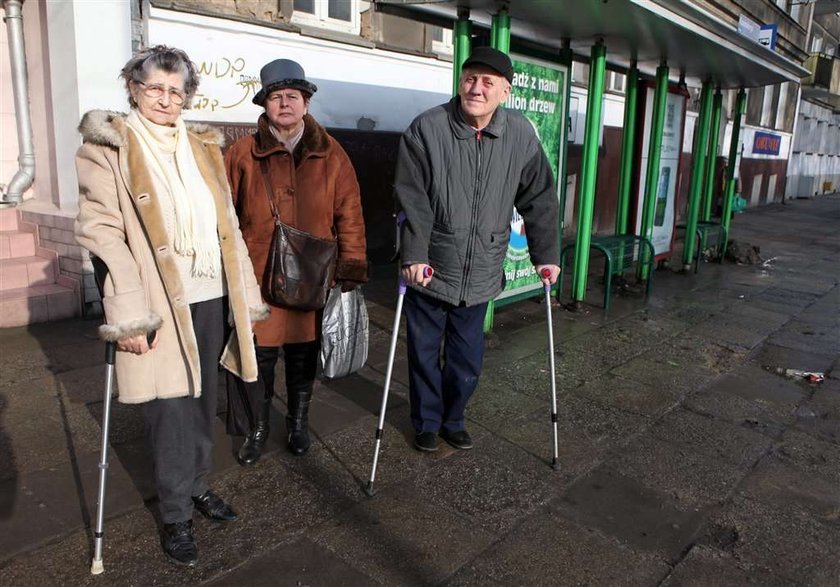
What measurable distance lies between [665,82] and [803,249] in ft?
22.1

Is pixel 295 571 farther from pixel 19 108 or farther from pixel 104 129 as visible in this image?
pixel 19 108

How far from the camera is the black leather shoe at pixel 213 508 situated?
288cm

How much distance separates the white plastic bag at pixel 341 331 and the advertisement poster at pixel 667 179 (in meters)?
5.31

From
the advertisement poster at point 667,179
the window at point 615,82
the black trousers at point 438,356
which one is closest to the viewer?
the black trousers at point 438,356

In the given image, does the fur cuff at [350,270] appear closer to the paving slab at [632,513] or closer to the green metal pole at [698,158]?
the paving slab at [632,513]

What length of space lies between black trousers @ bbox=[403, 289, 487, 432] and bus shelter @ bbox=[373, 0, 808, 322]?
4.25 ft

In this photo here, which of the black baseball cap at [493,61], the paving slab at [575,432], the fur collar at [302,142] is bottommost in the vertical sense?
the paving slab at [575,432]

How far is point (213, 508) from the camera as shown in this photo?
114 inches

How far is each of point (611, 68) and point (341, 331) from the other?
19.1 feet

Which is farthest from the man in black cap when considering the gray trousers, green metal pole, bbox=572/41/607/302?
green metal pole, bbox=572/41/607/302

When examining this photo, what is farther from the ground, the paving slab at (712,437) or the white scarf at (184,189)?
the white scarf at (184,189)

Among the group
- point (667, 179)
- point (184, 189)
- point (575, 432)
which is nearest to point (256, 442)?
point (184, 189)

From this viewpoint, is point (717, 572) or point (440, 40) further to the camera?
point (440, 40)

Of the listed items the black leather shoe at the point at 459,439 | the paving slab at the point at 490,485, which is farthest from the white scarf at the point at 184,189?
the black leather shoe at the point at 459,439
